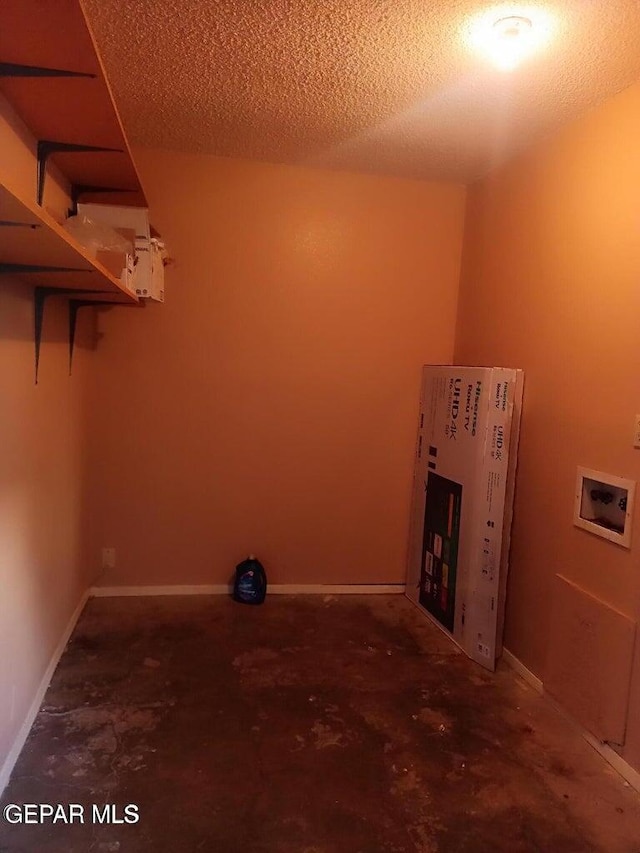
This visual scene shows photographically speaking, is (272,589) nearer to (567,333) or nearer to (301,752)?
(301,752)

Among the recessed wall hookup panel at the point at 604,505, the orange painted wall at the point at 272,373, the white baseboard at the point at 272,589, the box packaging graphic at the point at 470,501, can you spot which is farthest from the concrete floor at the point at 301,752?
the recessed wall hookup panel at the point at 604,505

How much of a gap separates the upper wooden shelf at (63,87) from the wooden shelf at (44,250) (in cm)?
44

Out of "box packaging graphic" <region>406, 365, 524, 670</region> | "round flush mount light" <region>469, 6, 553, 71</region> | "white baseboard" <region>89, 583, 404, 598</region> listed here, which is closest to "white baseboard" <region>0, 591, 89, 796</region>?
"white baseboard" <region>89, 583, 404, 598</region>

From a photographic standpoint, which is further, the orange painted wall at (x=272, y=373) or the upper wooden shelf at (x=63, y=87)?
the orange painted wall at (x=272, y=373)

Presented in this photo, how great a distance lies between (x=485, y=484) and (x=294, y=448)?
1192 mm

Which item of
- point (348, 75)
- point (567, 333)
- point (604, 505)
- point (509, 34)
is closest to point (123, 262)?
point (348, 75)

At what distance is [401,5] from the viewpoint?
184 cm

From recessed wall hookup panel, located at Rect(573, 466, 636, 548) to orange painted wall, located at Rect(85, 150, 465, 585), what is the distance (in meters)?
1.35

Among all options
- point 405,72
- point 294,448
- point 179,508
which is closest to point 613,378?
point 405,72

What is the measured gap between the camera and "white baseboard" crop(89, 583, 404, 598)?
3.45 meters

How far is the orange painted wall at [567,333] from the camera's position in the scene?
222 cm

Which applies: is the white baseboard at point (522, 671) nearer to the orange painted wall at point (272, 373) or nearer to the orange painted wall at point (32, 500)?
the orange painted wall at point (272, 373)

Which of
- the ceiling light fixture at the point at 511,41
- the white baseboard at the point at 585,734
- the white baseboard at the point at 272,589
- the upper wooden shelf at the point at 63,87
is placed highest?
the ceiling light fixture at the point at 511,41

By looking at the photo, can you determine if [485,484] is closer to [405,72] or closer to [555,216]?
[555,216]
